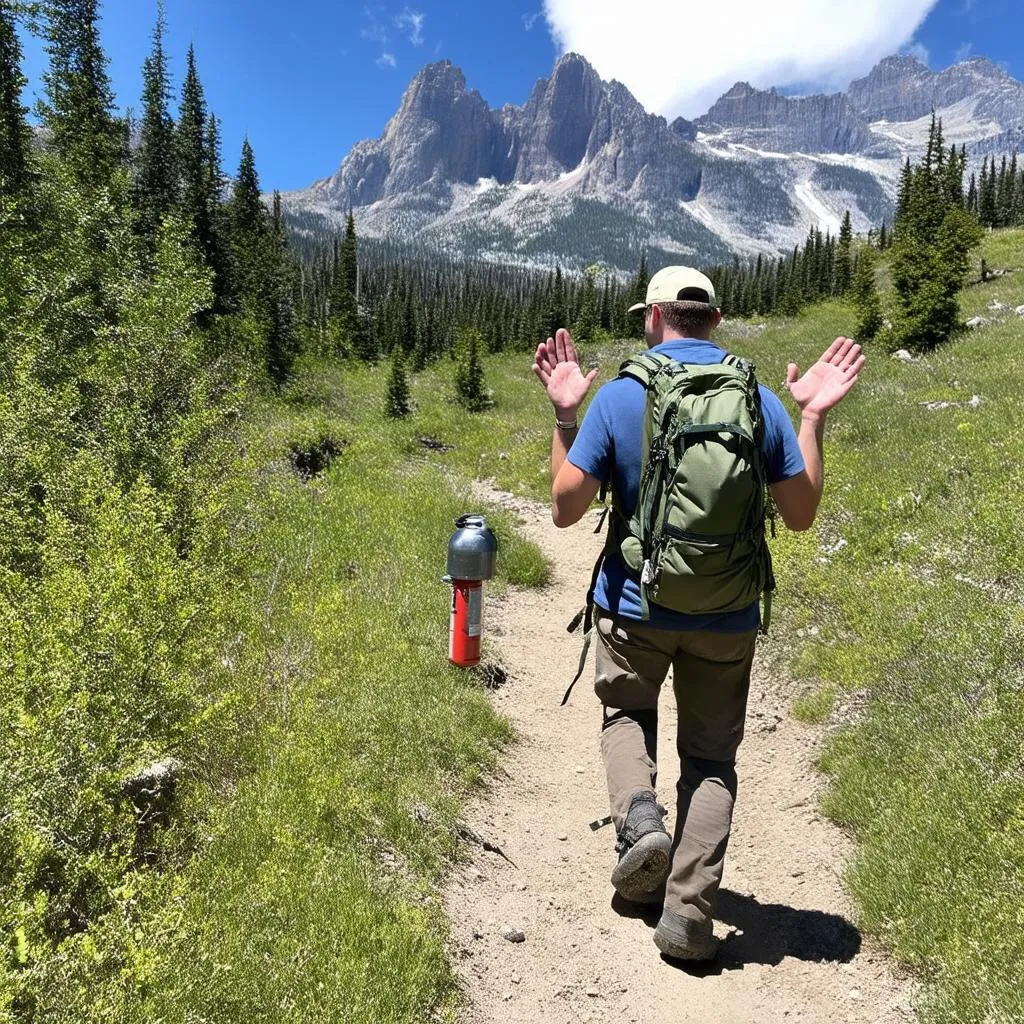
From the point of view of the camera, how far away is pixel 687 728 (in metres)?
3.63

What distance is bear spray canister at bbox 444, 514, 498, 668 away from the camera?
6477mm

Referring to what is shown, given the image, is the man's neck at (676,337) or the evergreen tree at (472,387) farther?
the evergreen tree at (472,387)

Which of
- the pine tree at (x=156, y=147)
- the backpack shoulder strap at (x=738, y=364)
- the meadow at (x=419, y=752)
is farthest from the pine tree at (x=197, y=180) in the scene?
the backpack shoulder strap at (x=738, y=364)

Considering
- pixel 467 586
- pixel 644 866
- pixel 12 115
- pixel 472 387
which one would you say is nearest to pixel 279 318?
pixel 472 387

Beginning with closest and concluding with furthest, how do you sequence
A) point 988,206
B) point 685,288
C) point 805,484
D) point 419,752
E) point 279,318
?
point 805,484 < point 685,288 < point 419,752 < point 279,318 < point 988,206

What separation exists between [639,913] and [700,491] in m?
2.52

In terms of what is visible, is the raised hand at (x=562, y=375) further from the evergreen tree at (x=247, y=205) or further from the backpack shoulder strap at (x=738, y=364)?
the evergreen tree at (x=247, y=205)

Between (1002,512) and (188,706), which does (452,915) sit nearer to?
(188,706)

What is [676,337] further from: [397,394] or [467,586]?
[397,394]

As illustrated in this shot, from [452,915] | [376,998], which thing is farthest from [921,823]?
[376,998]

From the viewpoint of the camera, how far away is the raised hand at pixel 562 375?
144 inches

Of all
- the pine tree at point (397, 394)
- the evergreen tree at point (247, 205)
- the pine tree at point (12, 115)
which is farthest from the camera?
the evergreen tree at point (247, 205)

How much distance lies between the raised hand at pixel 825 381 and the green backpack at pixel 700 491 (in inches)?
17.0

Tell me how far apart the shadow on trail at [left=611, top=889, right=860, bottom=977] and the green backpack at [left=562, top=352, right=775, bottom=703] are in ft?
Answer: 6.07
